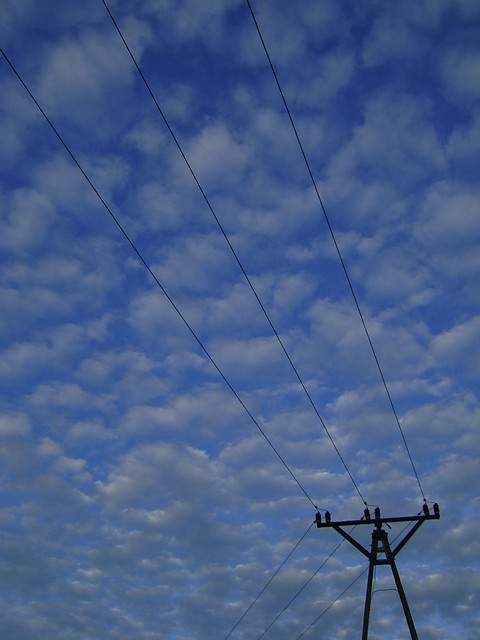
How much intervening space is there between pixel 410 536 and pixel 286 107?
54.2ft

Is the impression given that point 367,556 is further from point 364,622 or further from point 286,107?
point 286,107

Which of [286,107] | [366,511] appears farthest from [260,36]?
[366,511]

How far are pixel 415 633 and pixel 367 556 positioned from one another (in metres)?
2.94

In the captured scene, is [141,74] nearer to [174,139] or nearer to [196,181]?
[174,139]

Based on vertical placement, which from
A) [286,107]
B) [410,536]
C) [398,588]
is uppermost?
[286,107]

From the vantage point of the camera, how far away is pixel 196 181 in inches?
495

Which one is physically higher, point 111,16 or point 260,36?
point 260,36

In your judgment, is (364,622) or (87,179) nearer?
(87,179)

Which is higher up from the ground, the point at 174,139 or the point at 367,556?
the point at 174,139

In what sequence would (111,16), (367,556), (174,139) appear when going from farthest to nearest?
(367,556) < (174,139) < (111,16)

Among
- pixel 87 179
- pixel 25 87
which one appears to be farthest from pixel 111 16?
pixel 87 179

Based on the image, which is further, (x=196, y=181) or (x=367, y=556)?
(x=367, y=556)

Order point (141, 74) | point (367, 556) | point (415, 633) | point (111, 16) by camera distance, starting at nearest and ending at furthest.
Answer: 1. point (111, 16)
2. point (141, 74)
3. point (415, 633)
4. point (367, 556)

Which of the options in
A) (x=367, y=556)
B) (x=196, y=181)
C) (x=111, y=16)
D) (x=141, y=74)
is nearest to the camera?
(x=111, y=16)
